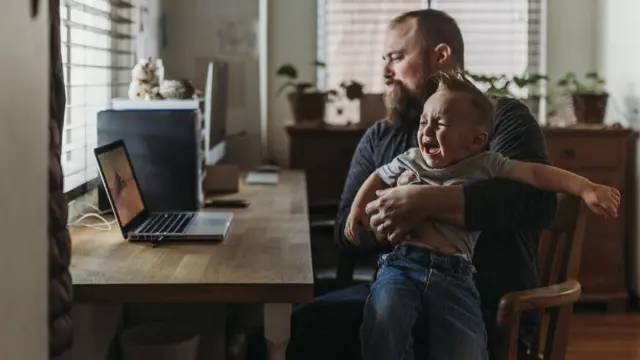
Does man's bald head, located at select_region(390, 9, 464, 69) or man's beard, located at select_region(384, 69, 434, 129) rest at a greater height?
man's bald head, located at select_region(390, 9, 464, 69)

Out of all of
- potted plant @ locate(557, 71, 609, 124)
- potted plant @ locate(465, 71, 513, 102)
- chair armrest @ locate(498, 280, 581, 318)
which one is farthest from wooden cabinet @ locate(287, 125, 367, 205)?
chair armrest @ locate(498, 280, 581, 318)

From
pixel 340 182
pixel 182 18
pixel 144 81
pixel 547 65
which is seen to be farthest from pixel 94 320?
pixel 547 65

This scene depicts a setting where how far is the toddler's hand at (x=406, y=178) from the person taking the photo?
1.91 meters

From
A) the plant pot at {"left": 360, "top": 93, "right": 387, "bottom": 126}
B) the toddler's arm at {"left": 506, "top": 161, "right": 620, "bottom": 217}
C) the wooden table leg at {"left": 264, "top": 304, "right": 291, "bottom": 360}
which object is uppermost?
the plant pot at {"left": 360, "top": 93, "right": 387, "bottom": 126}

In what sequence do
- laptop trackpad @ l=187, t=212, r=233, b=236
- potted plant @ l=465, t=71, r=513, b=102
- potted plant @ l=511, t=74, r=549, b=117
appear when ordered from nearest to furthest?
laptop trackpad @ l=187, t=212, r=233, b=236, potted plant @ l=465, t=71, r=513, b=102, potted plant @ l=511, t=74, r=549, b=117

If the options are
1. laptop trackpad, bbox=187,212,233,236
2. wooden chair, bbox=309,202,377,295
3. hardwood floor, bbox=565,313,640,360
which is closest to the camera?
laptop trackpad, bbox=187,212,233,236

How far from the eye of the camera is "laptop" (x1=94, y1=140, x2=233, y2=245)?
1954 millimetres

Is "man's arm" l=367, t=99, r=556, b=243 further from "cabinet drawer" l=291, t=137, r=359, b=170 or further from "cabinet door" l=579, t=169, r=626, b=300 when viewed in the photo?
"cabinet door" l=579, t=169, r=626, b=300

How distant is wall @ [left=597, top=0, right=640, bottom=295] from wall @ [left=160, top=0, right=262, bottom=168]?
171 cm

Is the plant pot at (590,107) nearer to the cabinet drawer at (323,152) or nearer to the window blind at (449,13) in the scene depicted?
the window blind at (449,13)

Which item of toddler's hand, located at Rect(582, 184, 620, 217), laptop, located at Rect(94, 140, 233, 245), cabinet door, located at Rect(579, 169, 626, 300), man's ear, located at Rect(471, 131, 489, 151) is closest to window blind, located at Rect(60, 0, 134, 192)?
laptop, located at Rect(94, 140, 233, 245)

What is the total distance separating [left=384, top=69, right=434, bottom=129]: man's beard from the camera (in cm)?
219

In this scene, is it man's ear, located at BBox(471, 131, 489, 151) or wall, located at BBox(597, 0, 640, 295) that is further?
wall, located at BBox(597, 0, 640, 295)

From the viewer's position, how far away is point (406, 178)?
75.3 inches
